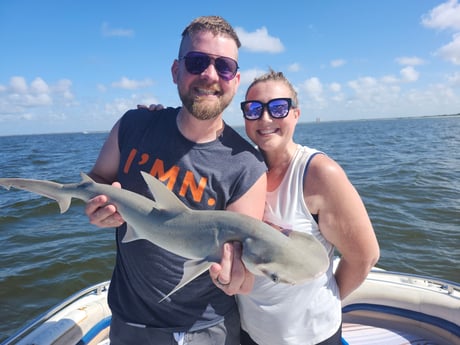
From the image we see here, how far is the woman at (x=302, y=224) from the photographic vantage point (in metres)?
2.53

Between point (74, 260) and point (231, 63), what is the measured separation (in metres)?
9.46

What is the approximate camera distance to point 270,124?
290cm

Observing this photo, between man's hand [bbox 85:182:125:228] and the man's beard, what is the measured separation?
1016 millimetres

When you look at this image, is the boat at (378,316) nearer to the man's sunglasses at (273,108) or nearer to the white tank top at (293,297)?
the white tank top at (293,297)

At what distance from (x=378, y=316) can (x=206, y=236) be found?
4.07 metres

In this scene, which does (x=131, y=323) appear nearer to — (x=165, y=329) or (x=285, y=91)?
(x=165, y=329)

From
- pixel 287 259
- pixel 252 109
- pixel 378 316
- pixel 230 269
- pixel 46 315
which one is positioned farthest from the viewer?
pixel 378 316

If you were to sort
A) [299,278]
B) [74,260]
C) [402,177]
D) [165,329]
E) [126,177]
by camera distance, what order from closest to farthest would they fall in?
1. [299,278]
2. [165,329]
3. [126,177]
4. [74,260]
5. [402,177]

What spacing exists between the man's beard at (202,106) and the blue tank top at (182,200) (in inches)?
9.4

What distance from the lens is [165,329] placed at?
8.87 feet

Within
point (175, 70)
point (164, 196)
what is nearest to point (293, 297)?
point (164, 196)

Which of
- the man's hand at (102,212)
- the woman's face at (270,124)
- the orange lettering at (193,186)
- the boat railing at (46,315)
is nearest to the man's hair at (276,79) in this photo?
the woman's face at (270,124)

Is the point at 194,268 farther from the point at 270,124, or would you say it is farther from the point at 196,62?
the point at 196,62

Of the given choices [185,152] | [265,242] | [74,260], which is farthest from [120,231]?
[74,260]
